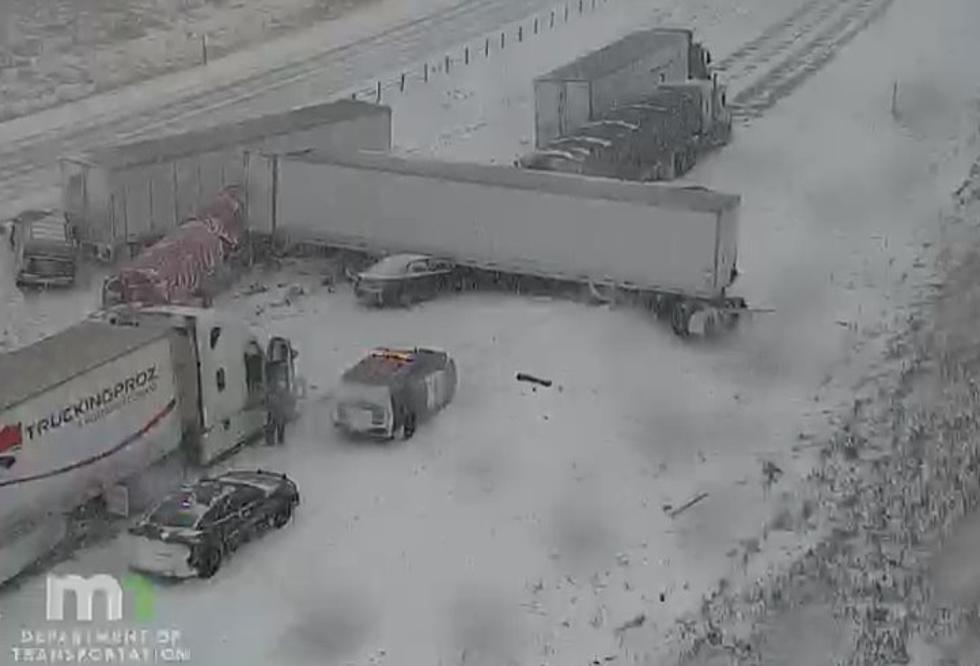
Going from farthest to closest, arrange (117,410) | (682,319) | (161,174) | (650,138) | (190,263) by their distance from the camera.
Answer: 1. (650,138)
2. (161,174)
3. (190,263)
4. (682,319)
5. (117,410)

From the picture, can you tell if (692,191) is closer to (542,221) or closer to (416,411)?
(542,221)

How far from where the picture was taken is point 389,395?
21.7 metres

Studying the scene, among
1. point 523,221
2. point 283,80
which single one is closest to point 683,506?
point 523,221

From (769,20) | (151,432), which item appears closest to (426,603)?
(151,432)

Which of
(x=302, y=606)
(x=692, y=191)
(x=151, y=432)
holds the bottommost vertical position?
(x=302, y=606)

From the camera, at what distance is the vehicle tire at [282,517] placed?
19.5 meters

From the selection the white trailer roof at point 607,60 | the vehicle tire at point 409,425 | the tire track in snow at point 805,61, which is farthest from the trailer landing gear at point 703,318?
the tire track in snow at point 805,61

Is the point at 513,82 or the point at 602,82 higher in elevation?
the point at 602,82

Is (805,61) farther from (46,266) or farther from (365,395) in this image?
(365,395)

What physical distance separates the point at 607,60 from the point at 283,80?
11.0 m

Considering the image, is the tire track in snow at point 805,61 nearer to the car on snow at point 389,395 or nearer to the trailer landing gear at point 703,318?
the trailer landing gear at point 703,318

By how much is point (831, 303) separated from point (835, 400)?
454 cm

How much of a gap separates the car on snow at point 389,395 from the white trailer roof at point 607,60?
626 inches

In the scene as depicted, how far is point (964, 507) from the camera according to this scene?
64.8 ft
